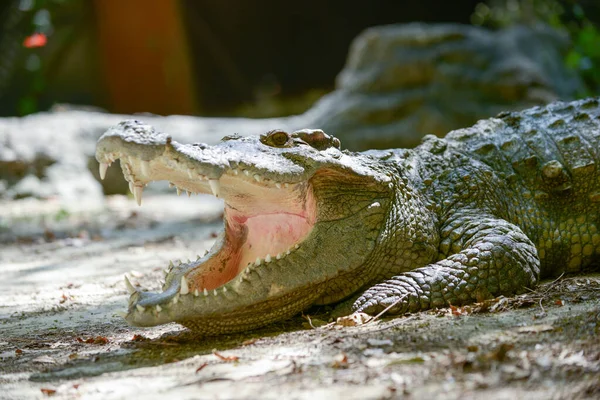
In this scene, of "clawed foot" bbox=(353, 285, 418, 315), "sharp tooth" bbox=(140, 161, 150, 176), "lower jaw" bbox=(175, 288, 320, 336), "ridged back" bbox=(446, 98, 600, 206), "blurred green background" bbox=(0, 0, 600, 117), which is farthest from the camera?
"blurred green background" bbox=(0, 0, 600, 117)

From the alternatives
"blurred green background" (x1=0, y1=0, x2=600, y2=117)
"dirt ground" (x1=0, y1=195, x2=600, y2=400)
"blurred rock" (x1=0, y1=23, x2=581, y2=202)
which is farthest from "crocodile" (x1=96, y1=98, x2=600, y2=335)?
"blurred green background" (x1=0, y1=0, x2=600, y2=117)

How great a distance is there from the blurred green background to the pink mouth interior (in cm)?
1215

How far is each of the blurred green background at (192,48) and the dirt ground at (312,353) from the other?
39.6 ft

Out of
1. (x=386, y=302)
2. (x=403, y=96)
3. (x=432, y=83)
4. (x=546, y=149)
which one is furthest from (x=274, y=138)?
(x=432, y=83)

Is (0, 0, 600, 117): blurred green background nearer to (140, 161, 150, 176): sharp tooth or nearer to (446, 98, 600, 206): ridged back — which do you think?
(446, 98, 600, 206): ridged back

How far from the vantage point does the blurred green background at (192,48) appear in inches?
631

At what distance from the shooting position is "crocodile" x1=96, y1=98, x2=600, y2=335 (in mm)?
3355

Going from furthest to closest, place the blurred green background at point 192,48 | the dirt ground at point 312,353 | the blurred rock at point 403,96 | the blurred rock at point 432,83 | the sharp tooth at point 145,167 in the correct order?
the blurred green background at point 192,48 < the blurred rock at point 432,83 < the blurred rock at point 403,96 < the sharp tooth at point 145,167 < the dirt ground at point 312,353

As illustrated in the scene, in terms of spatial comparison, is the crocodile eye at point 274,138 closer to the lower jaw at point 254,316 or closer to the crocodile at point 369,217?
the crocodile at point 369,217

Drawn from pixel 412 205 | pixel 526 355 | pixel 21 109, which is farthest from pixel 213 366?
pixel 21 109

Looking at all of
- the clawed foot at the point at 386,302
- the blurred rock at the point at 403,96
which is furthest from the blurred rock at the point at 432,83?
the clawed foot at the point at 386,302

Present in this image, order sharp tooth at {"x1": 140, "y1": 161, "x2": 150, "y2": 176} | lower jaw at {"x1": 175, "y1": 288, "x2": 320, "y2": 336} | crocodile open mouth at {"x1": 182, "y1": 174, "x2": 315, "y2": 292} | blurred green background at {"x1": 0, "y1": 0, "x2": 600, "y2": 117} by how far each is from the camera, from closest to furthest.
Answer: sharp tooth at {"x1": 140, "y1": 161, "x2": 150, "y2": 176} < lower jaw at {"x1": 175, "y1": 288, "x2": 320, "y2": 336} < crocodile open mouth at {"x1": 182, "y1": 174, "x2": 315, "y2": 292} < blurred green background at {"x1": 0, "y1": 0, "x2": 600, "y2": 117}

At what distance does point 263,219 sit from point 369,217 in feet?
2.26

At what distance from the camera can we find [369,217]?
390cm
